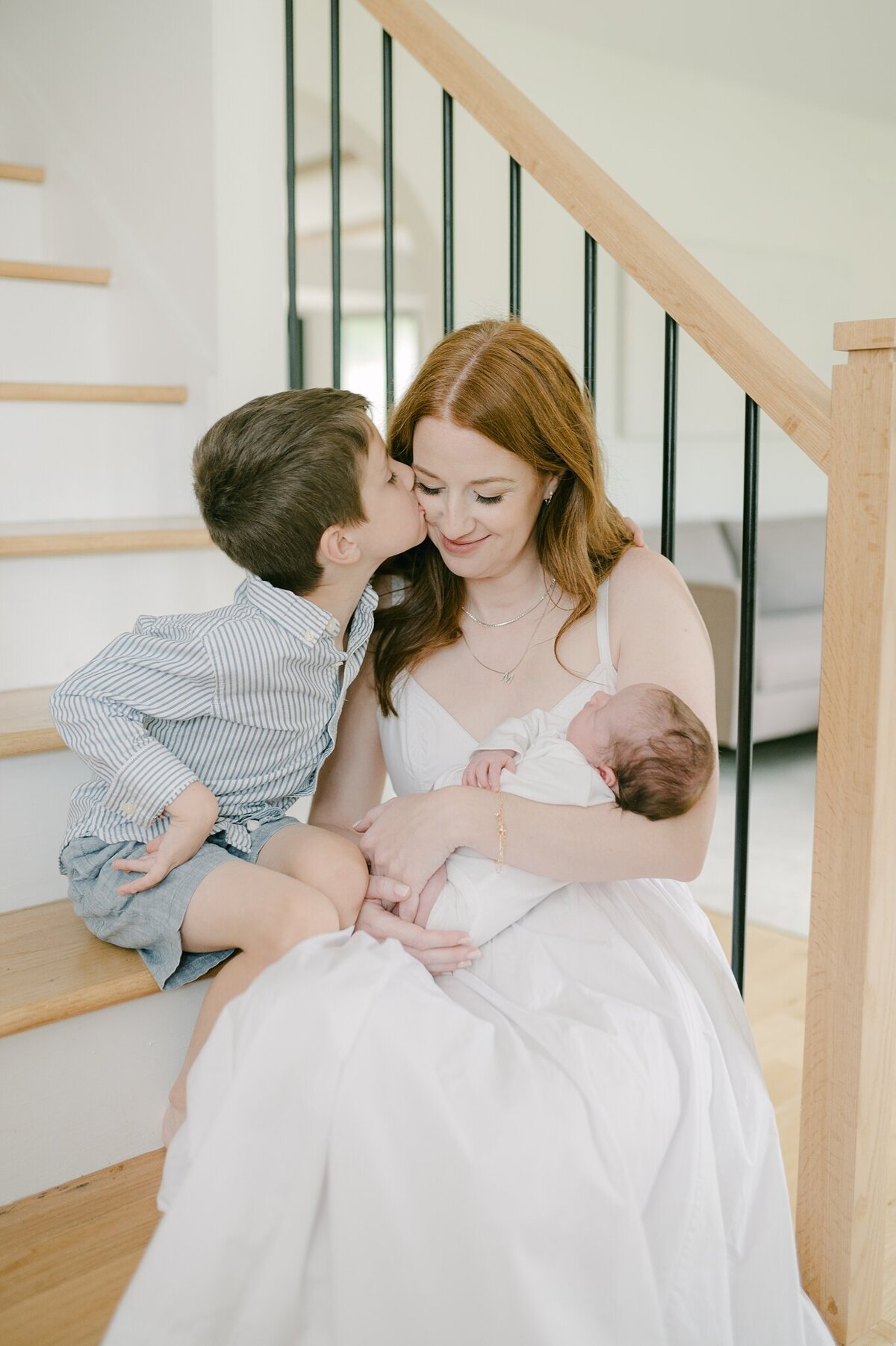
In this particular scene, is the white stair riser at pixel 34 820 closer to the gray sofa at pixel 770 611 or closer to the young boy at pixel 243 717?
the young boy at pixel 243 717

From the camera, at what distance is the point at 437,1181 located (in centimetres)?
108

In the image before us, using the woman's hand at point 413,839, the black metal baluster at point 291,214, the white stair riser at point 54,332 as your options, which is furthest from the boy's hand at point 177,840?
the white stair riser at point 54,332

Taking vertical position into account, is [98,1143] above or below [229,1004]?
below

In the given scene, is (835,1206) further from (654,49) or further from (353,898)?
(654,49)

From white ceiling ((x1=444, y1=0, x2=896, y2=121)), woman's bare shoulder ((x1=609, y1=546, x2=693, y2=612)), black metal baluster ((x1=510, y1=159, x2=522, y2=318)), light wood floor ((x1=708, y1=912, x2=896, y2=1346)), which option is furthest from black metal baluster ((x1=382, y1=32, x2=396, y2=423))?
white ceiling ((x1=444, y1=0, x2=896, y2=121))

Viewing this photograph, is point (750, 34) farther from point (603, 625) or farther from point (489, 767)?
point (489, 767)

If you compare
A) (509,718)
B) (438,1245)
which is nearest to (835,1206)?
(438,1245)

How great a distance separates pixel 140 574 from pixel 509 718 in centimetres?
81

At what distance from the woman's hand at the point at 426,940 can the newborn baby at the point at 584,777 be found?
2 cm

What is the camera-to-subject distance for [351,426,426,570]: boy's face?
58.8 inches

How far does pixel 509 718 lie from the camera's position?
1570mm

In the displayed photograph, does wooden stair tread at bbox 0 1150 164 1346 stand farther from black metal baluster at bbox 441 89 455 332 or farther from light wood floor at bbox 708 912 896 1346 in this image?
black metal baluster at bbox 441 89 455 332

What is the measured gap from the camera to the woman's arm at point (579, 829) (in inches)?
53.4

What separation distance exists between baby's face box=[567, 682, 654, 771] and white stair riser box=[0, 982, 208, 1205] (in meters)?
0.54
